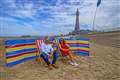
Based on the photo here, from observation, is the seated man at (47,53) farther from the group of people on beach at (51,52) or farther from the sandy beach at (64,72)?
the sandy beach at (64,72)

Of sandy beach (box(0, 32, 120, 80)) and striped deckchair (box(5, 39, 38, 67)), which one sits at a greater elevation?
striped deckchair (box(5, 39, 38, 67))

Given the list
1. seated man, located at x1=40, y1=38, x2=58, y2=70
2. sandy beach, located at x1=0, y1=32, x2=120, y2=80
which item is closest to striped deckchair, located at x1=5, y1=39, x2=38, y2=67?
sandy beach, located at x1=0, y1=32, x2=120, y2=80

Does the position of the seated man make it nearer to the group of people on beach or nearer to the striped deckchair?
the group of people on beach

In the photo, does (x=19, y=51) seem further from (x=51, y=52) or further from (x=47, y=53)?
(x=51, y=52)

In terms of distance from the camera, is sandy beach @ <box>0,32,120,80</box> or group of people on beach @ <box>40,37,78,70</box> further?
group of people on beach @ <box>40,37,78,70</box>

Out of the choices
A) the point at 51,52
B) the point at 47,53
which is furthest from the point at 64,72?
the point at 51,52

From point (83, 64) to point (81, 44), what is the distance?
221cm

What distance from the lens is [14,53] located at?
737 cm

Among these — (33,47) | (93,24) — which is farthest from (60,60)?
(93,24)

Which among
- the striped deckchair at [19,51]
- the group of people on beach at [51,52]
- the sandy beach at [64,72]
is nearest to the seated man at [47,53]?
the group of people on beach at [51,52]

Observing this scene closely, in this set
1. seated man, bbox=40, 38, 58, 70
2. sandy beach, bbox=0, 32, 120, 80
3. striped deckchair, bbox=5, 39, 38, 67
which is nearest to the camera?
sandy beach, bbox=0, 32, 120, 80

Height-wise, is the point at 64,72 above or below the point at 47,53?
below

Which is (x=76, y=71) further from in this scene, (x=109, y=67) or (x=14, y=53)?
(x=14, y=53)

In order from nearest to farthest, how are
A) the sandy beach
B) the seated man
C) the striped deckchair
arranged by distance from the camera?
the sandy beach, the striped deckchair, the seated man
